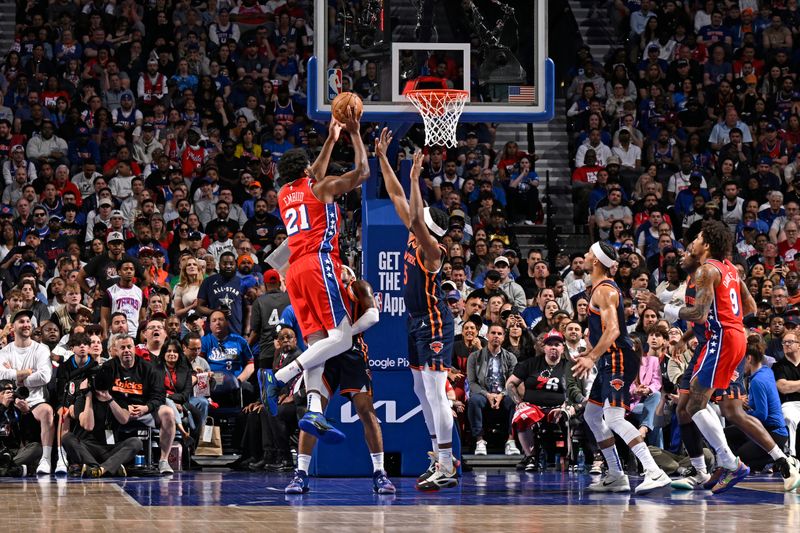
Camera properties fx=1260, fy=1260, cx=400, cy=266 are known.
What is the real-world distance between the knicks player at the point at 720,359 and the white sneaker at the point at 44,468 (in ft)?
21.9

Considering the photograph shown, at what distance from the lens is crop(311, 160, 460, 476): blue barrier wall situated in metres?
12.3

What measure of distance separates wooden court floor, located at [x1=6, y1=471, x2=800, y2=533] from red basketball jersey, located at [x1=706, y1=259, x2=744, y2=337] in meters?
1.45

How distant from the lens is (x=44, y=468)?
13242 mm

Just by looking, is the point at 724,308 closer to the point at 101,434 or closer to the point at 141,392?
the point at 141,392

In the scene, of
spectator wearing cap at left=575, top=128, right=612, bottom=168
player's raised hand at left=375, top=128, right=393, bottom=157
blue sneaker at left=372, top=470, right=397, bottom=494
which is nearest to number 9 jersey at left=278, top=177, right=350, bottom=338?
player's raised hand at left=375, top=128, right=393, bottom=157

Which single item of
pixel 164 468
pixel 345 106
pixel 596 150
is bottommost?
pixel 164 468

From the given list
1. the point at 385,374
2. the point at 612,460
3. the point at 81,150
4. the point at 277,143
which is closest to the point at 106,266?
the point at 81,150

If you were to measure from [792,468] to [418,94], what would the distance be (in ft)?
15.8

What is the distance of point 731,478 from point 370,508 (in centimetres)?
343

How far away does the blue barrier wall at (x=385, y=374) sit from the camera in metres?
12.3

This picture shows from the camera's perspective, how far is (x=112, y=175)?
64.7 feet

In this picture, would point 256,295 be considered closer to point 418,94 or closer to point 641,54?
point 418,94

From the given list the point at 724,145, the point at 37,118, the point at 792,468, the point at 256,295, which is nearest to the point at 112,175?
the point at 37,118

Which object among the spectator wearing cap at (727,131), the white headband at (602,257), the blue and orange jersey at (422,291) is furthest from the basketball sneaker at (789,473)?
the spectator wearing cap at (727,131)
